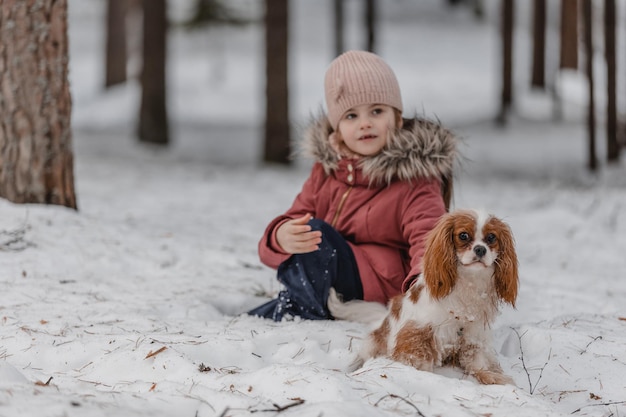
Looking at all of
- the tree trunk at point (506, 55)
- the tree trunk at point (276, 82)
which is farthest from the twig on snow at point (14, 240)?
the tree trunk at point (506, 55)

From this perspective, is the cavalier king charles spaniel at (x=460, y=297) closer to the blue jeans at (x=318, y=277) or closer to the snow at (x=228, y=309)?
the snow at (x=228, y=309)

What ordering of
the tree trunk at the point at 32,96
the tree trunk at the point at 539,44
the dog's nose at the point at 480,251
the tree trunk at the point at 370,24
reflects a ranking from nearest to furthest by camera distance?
the dog's nose at the point at 480,251, the tree trunk at the point at 32,96, the tree trunk at the point at 370,24, the tree trunk at the point at 539,44

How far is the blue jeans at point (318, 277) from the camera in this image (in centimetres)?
396

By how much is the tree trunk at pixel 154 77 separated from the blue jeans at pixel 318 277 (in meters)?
10.6

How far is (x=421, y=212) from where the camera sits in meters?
3.87

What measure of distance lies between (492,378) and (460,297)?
14.6 inches

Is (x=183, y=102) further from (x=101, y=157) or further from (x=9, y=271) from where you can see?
(x=9, y=271)

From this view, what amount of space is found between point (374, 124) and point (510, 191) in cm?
716

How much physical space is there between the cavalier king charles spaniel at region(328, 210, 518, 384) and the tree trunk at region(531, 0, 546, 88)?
47.3ft

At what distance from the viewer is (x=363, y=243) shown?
4.17m

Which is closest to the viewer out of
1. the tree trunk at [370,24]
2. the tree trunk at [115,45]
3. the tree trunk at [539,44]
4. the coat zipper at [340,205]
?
the coat zipper at [340,205]

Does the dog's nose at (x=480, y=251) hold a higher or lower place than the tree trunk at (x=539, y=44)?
lower

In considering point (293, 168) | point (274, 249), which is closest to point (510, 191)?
point (293, 168)

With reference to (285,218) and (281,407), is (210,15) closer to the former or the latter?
(285,218)
